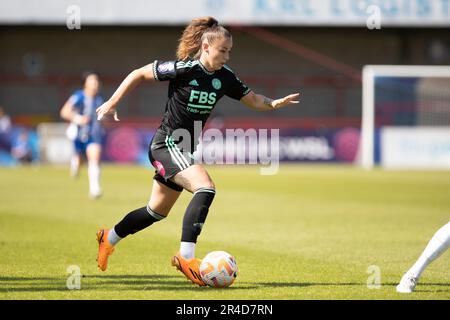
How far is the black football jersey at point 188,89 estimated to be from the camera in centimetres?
784

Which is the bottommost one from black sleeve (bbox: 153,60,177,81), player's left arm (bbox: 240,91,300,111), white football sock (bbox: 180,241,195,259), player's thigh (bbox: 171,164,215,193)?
white football sock (bbox: 180,241,195,259)

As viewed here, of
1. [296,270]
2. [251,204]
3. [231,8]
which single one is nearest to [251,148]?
[231,8]

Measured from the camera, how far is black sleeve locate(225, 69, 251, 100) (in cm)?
816

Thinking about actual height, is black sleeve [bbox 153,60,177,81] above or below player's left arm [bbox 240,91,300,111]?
above

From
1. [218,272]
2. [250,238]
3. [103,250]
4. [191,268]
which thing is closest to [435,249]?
[218,272]

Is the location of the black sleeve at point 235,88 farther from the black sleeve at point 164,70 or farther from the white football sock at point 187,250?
the white football sock at point 187,250

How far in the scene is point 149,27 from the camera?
1538 inches

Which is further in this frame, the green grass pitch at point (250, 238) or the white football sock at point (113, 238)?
the white football sock at point (113, 238)

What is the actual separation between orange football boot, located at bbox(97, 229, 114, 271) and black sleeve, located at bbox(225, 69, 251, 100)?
1.81m

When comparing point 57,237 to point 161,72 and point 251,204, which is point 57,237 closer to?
point 161,72

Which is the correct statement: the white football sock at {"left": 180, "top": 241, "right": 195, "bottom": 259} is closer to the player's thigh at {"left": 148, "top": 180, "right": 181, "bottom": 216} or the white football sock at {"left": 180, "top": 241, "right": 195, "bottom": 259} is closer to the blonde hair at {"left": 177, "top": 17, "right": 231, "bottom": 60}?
the player's thigh at {"left": 148, "top": 180, "right": 181, "bottom": 216}

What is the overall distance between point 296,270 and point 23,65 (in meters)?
32.7

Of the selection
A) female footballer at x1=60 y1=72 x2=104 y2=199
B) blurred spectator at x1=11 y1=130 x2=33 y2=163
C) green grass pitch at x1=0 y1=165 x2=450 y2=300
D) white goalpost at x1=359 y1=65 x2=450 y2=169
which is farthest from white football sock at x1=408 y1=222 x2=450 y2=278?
blurred spectator at x1=11 y1=130 x2=33 y2=163

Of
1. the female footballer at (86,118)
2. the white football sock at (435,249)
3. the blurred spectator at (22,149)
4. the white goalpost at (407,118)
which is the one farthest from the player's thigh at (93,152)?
the white goalpost at (407,118)
